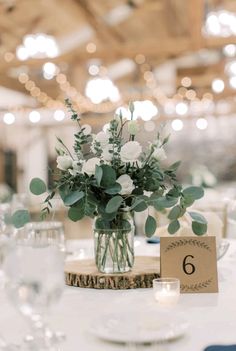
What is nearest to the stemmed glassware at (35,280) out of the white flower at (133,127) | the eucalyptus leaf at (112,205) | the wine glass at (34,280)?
the wine glass at (34,280)

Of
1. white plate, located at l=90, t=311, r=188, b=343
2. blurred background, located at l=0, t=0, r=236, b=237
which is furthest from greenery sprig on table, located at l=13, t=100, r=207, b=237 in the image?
blurred background, located at l=0, t=0, r=236, b=237

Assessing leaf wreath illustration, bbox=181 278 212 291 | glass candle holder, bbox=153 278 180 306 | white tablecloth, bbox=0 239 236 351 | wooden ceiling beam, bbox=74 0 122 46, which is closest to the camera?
white tablecloth, bbox=0 239 236 351

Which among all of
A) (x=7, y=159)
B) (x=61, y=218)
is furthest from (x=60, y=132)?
(x=61, y=218)

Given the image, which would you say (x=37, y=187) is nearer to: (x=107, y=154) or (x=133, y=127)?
(x=107, y=154)

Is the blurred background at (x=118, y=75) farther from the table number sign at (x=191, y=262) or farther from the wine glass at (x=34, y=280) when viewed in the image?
the wine glass at (x=34, y=280)

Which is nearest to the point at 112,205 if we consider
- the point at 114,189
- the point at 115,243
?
the point at 114,189

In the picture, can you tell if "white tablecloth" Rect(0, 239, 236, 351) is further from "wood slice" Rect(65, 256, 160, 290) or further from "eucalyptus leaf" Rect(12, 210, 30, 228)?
"eucalyptus leaf" Rect(12, 210, 30, 228)

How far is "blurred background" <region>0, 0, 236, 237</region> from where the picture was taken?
7516mm

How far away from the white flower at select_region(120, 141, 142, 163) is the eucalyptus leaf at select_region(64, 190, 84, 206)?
177 mm

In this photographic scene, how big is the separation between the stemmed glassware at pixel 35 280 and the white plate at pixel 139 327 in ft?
0.43

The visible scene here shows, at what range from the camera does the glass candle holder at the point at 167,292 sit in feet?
5.54

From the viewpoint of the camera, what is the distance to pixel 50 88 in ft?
45.2

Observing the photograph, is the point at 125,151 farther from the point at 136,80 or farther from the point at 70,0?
the point at 136,80

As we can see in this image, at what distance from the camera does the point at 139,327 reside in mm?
1361
